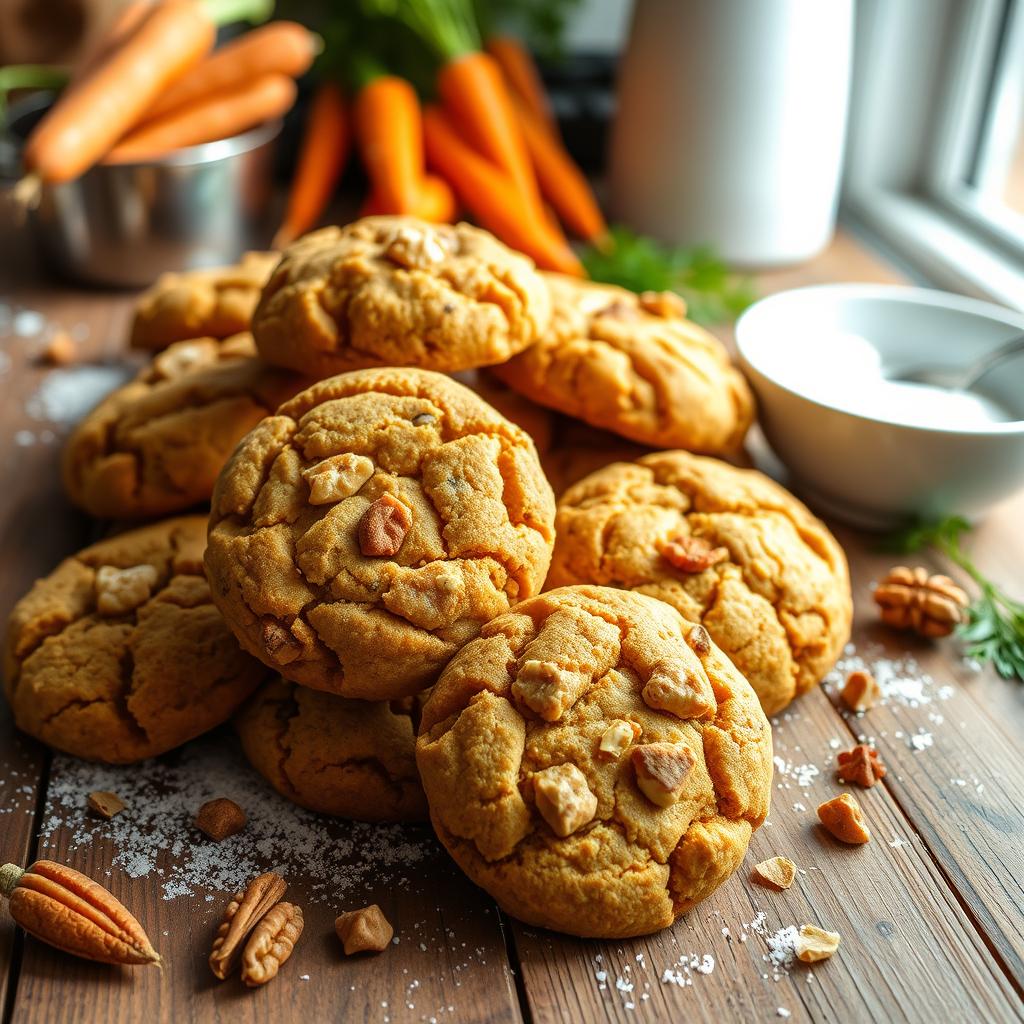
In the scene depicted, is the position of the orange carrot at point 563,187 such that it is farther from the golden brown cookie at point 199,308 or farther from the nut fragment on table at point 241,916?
the nut fragment on table at point 241,916

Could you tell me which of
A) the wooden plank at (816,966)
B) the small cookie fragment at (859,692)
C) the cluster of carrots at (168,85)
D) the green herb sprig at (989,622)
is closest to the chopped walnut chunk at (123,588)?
the wooden plank at (816,966)

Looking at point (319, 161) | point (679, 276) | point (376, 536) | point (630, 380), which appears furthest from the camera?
point (319, 161)

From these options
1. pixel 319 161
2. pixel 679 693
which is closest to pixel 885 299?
pixel 679 693

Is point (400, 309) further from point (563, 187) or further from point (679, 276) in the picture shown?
point (563, 187)

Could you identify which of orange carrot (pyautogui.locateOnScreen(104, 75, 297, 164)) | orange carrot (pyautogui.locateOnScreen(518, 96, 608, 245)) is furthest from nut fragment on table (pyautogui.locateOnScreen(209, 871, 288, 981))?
orange carrot (pyautogui.locateOnScreen(518, 96, 608, 245))

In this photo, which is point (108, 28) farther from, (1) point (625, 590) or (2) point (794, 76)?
(1) point (625, 590)
